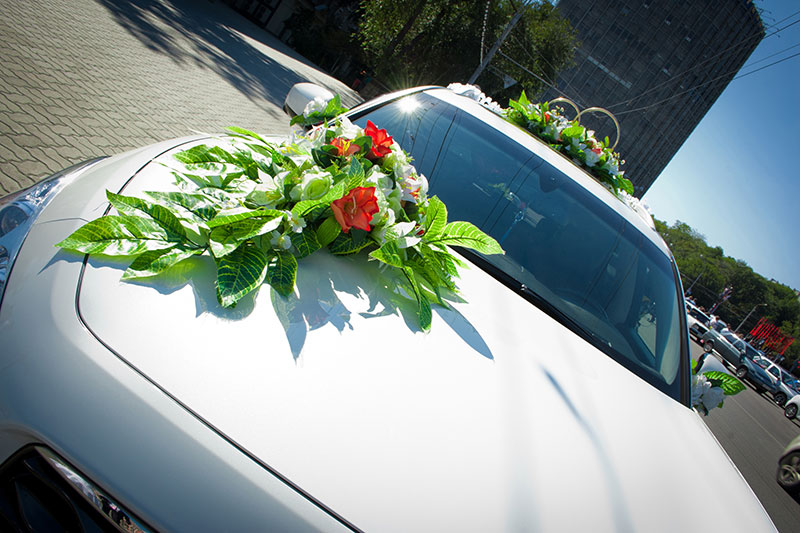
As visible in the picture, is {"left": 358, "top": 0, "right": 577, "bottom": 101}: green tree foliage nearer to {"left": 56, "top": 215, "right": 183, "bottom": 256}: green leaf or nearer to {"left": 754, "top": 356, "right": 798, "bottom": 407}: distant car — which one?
{"left": 754, "top": 356, "right": 798, "bottom": 407}: distant car

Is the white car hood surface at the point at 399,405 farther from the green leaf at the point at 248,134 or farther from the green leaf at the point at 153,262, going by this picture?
the green leaf at the point at 248,134

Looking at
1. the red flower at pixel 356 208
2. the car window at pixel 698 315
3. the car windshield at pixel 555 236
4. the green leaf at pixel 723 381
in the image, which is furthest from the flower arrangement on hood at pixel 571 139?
the car window at pixel 698 315

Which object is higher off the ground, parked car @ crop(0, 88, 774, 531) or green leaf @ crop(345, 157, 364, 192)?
green leaf @ crop(345, 157, 364, 192)

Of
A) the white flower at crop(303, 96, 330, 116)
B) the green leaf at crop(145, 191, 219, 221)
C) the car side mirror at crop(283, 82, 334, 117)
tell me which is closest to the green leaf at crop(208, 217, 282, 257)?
the green leaf at crop(145, 191, 219, 221)

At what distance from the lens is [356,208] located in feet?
4.09

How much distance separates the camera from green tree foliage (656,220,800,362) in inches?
2399

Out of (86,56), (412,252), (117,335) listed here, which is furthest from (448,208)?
(86,56)

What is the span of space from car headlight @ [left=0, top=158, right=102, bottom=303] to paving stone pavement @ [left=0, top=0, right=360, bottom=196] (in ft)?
5.87

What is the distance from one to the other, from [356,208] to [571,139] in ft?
8.42

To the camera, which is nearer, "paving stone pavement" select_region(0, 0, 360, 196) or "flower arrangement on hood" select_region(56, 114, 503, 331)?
"flower arrangement on hood" select_region(56, 114, 503, 331)

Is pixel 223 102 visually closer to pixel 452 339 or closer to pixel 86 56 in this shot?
pixel 86 56

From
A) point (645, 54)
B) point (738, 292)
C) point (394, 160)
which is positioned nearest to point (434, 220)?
point (394, 160)

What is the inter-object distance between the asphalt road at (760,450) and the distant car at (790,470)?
15cm

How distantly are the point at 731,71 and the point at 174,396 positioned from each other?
6971 cm
